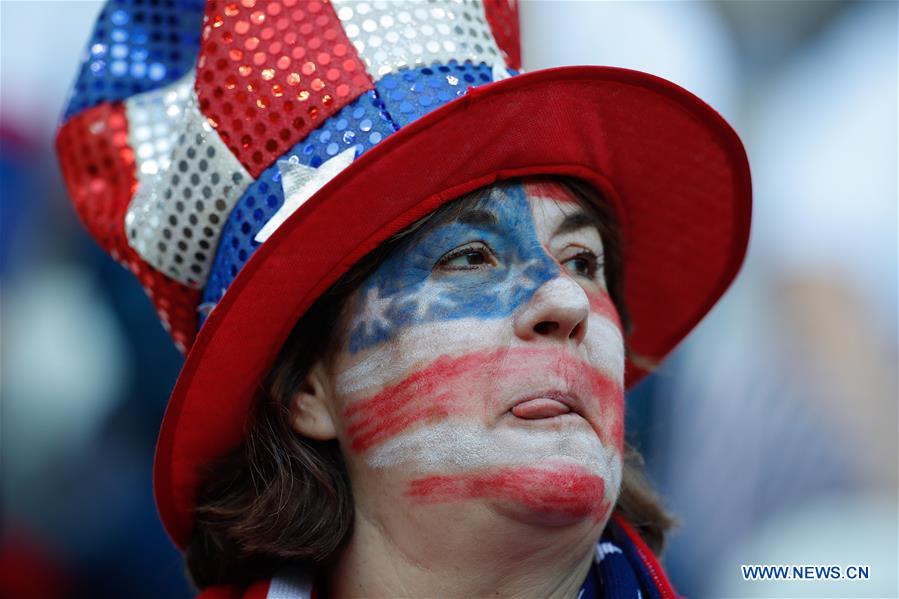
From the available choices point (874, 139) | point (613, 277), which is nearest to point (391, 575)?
point (613, 277)

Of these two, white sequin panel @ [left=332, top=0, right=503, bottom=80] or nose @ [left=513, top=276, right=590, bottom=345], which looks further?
white sequin panel @ [left=332, top=0, right=503, bottom=80]

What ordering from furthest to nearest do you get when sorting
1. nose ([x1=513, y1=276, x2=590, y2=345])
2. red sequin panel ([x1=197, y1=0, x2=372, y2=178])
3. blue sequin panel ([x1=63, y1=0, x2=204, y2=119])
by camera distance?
blue sequin panel ([x1=63, y1=0, x2=204, y2=119]), red sequin panel ([x1=197, y1=0, x2=372, y2=178]), nose ([x1=513, y1=276, x2=590, y2=345])

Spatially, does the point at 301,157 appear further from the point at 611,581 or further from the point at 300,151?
the point at 611,581

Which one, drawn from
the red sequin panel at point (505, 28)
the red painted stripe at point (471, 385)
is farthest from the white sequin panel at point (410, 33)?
the red painted stripe at point (471, 385)

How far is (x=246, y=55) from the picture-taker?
212cm

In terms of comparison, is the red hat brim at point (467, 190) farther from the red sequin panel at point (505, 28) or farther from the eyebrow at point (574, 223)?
the red sequin panel at point (505, 28)

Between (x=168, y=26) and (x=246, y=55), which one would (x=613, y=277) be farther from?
(x=168, y=26)

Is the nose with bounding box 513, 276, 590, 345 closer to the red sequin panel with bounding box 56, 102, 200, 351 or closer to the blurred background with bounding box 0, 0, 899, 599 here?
the red sequin panel with bounding box 56, 102, 200, 351

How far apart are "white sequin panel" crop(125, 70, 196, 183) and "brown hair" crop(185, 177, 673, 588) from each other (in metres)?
0.58

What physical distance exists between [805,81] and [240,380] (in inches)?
156

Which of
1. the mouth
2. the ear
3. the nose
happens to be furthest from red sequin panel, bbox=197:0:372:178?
the mouth

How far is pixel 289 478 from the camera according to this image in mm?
2125

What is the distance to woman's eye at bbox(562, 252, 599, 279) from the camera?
Answer: 2.15 metres

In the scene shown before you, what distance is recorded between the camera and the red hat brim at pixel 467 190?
73.5 inches
